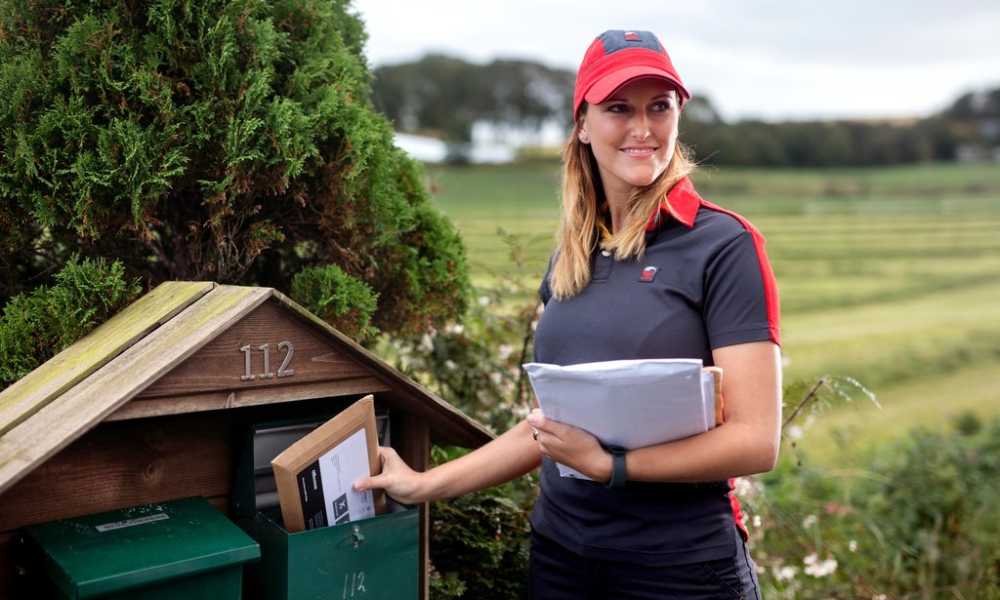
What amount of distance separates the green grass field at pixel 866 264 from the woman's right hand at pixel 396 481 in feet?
3.51

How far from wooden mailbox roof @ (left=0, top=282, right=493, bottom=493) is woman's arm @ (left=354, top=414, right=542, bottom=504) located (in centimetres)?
11

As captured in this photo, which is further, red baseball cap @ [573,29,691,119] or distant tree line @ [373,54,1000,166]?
distant tree line @ [373,54,1000,166]

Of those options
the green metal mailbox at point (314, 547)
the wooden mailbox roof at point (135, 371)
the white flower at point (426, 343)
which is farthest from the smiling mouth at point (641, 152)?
the white flower at point (426, 343)

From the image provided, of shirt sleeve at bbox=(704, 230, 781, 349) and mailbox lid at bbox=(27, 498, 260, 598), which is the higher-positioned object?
shirt sleeve at bbox=(704, 230, 781, 349)

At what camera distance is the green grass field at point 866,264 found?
22.8 ft

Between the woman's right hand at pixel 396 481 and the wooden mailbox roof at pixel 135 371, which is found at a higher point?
the wooden mailbox roof at pixel 135 371

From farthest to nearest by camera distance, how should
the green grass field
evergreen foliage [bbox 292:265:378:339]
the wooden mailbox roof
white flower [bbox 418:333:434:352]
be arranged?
the green grass field → white flower [bbox 418:333:434:352] → evergreen foliage [bbox 292:265:378:339] → the wooden mailbox roof

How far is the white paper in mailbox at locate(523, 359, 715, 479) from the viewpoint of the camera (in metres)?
1.67

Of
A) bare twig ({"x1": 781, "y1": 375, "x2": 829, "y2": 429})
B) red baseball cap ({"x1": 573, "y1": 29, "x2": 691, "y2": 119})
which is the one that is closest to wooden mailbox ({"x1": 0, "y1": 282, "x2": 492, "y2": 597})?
red baseball cap ({"x1": 573, "y1": 29, "x2": 691, "y2": 119})

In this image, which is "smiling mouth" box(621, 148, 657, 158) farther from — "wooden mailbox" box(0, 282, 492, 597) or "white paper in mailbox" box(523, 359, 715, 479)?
"wooden mailbox" box(0, 282, 492, 597)

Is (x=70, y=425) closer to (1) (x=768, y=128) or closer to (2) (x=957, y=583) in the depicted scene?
(2) (x=957, y=583)

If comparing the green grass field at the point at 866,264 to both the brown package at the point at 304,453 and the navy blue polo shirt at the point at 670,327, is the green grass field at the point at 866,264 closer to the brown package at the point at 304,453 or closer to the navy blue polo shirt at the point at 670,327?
the navy blue polo shirt at the point at 670,327

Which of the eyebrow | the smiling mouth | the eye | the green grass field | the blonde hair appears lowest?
the green grass field

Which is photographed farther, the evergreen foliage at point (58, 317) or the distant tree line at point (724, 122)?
the distant tree line at point (724, 122)
